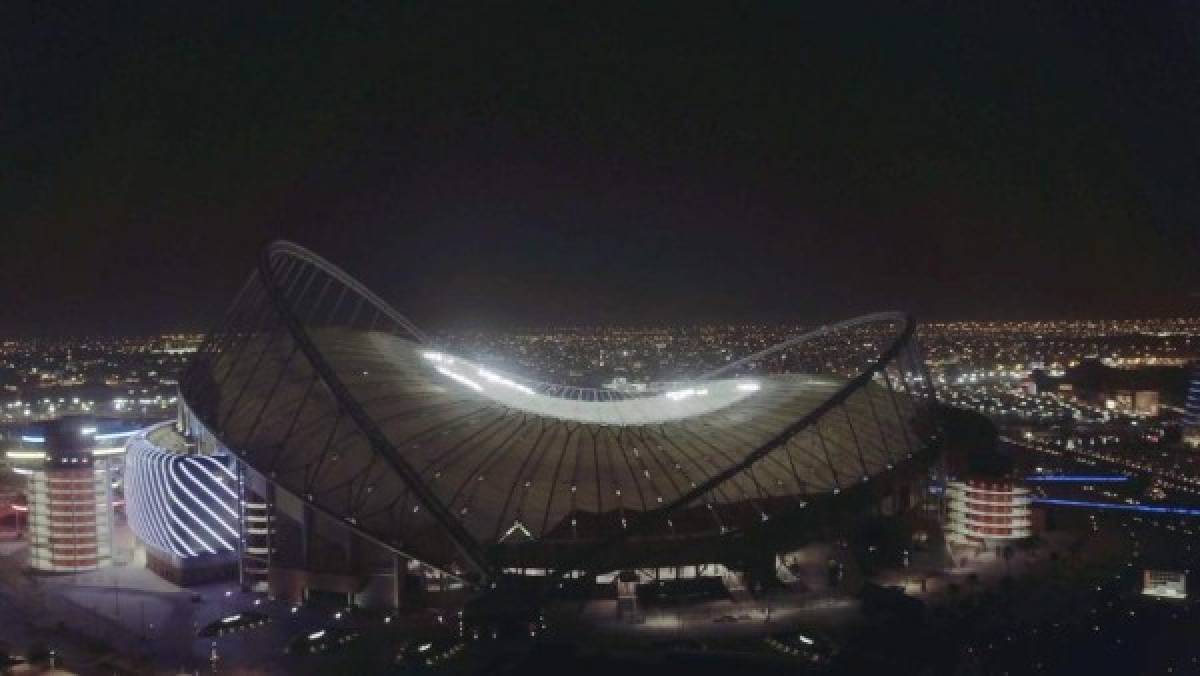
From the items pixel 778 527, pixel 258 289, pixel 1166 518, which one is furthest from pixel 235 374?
pixel 1166 518

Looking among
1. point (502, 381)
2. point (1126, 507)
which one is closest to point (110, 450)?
point (502, 381)

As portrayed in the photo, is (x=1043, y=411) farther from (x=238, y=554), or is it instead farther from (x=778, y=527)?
(x=238, y=554)

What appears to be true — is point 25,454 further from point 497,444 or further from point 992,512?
point 992,512

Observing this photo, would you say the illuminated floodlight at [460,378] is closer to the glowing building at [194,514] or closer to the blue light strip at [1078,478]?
the glowing building at [194,514]

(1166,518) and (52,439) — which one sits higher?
(52,439)

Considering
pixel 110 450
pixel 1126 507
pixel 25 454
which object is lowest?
pixel 1126 507

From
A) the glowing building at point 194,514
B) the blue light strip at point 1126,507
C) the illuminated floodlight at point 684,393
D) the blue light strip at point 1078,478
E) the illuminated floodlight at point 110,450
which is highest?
the illuminated floodlight at point 684,393

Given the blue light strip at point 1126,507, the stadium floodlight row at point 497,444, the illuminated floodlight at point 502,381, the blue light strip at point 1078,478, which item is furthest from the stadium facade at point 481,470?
the blue light strip at point 1078,478
